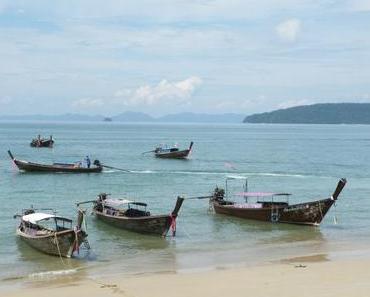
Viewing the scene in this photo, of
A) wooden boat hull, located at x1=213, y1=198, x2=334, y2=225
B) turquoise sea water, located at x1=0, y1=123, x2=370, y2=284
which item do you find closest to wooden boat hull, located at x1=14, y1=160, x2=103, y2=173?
turquoise sea water, located at x1=0, y1=123, x2=370, y2=284

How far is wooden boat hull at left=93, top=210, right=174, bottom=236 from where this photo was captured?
31984mm

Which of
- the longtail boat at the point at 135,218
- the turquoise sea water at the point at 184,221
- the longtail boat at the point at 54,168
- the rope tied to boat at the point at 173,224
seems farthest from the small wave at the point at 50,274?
the longtail boat at the point at 54,168

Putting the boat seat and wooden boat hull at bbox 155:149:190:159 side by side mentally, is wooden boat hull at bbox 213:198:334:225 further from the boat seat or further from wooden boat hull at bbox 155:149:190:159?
wooden boat hull at bbox 155:149:190:159

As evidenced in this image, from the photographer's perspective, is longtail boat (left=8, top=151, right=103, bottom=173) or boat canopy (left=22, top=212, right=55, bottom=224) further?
longtail boat (left=8, top=151, right=103, bottom=173)

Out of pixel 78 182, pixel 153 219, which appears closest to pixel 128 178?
pixel 78 182

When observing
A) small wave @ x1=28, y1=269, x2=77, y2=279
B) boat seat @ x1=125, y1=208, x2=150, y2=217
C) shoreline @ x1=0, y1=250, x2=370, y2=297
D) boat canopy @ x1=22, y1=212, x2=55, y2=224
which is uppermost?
boat canopy @ x1=22, y1=212, x2=55, y2=224

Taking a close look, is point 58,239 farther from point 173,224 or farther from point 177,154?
point 177,154

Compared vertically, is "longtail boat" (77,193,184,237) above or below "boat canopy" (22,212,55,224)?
below

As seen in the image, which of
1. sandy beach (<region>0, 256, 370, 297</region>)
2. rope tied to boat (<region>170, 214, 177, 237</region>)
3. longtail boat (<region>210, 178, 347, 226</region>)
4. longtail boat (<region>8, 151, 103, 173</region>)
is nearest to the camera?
sandy beach (<region>0, 256, 370, 297</region>)

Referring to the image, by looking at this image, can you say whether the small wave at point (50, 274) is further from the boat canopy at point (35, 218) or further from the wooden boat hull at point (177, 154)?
the wooden boat hull at point (177, 154)

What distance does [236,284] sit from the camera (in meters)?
Answer: 21.3

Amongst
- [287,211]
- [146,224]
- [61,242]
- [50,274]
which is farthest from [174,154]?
[50,274]

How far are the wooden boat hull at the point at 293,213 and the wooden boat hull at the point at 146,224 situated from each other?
774cm

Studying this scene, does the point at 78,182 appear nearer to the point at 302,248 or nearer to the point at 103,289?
the point at 302,248
